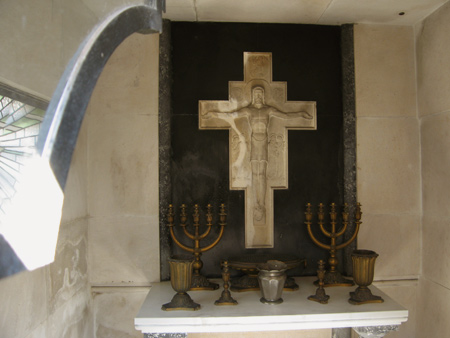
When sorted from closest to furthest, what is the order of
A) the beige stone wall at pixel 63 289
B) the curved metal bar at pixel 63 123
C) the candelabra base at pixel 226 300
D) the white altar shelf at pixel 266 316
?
the curved metal bar at pixel 63 123 < the beige stone wall at pixel 63 289 < the white altar shelf at pixel 266 316 < the candelabra base at pixel 226 300

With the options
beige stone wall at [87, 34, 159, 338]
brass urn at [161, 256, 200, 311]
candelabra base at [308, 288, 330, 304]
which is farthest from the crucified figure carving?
brass urn at [161, 256, 200, 311]

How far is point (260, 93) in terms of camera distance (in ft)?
8.14

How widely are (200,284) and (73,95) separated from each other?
2010mm

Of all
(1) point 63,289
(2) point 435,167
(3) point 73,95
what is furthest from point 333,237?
(3) point 73,95

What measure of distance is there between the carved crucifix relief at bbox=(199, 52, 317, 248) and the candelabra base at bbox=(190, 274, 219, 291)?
39 centimetres

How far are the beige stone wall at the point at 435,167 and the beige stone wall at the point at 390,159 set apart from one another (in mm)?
63

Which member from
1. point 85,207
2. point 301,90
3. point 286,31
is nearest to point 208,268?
point 85,207

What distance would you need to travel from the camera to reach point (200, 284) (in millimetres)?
2275

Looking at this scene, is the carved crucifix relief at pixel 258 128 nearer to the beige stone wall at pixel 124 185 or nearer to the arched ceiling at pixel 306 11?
the arched ceiling at pixel 306 11

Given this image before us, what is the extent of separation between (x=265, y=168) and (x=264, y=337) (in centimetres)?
115

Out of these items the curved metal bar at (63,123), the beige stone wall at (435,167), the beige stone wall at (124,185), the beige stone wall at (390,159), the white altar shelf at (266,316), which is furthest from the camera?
the beige stone wall at (390,159)

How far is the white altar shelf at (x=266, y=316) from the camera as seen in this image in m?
1.88

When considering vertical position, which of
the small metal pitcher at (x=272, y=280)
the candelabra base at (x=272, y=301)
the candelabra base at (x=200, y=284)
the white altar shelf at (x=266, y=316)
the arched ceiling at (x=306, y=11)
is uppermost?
the arched ceiling at (x=306, y=11)

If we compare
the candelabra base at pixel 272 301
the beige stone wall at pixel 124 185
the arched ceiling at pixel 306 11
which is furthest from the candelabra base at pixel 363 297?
the arched ceiling at pixel 306 11
